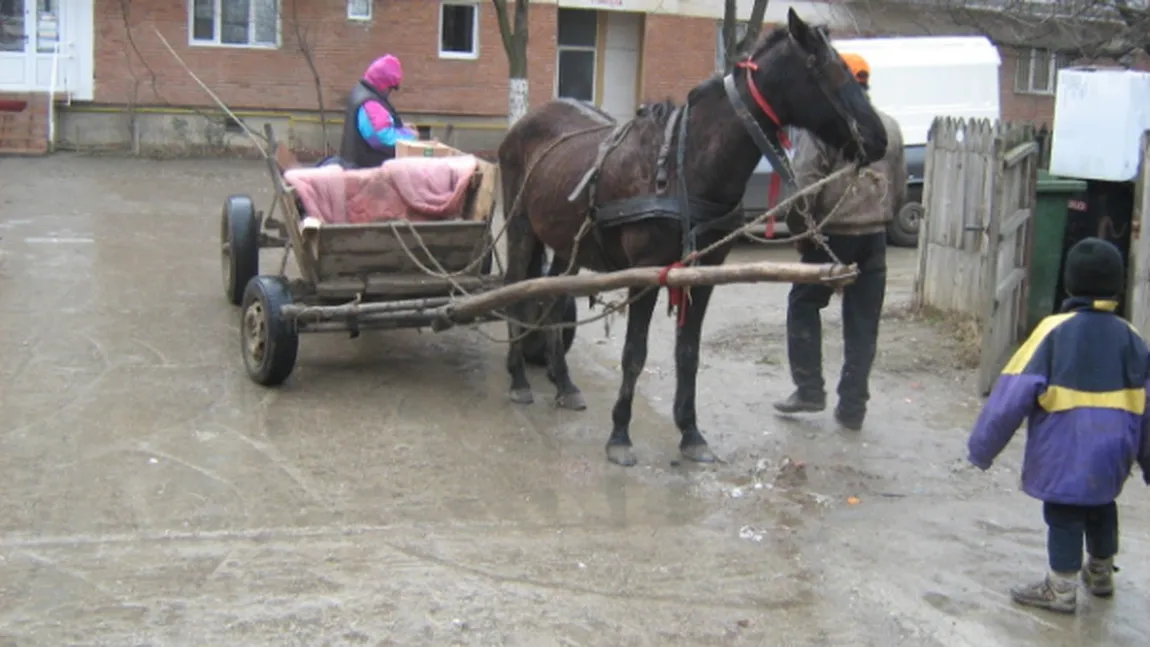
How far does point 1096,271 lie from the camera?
5.22 metres

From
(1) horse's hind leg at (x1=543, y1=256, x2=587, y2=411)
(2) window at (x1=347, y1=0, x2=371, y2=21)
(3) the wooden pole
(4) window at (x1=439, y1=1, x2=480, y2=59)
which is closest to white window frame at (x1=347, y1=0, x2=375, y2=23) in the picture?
(2) window at (x1=347, y1=0, x2=371, y2=21)

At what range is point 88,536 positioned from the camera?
5.99 m

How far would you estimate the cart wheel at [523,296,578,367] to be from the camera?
9.21 m

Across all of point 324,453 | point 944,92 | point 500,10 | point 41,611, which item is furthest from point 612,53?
point 41,611

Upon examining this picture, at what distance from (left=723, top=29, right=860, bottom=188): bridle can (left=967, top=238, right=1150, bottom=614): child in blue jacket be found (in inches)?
→ 67.3

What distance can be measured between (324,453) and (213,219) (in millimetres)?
9544

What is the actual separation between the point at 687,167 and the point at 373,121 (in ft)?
11.1

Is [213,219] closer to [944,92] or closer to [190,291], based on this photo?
[190,291]

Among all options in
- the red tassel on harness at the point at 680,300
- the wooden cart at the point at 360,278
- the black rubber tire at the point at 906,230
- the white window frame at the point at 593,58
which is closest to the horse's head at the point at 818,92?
the red tassel on harness at the point at 680,300

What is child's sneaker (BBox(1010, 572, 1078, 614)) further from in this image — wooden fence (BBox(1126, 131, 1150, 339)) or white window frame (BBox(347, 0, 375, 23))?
white window frame (BBox(347, 0, 375, 23))

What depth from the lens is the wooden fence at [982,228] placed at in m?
8.93

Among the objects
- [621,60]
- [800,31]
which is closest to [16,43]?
[621,60]

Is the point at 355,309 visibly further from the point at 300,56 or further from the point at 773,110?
the point at 300,56

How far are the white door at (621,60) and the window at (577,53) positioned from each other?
0.29 meters
